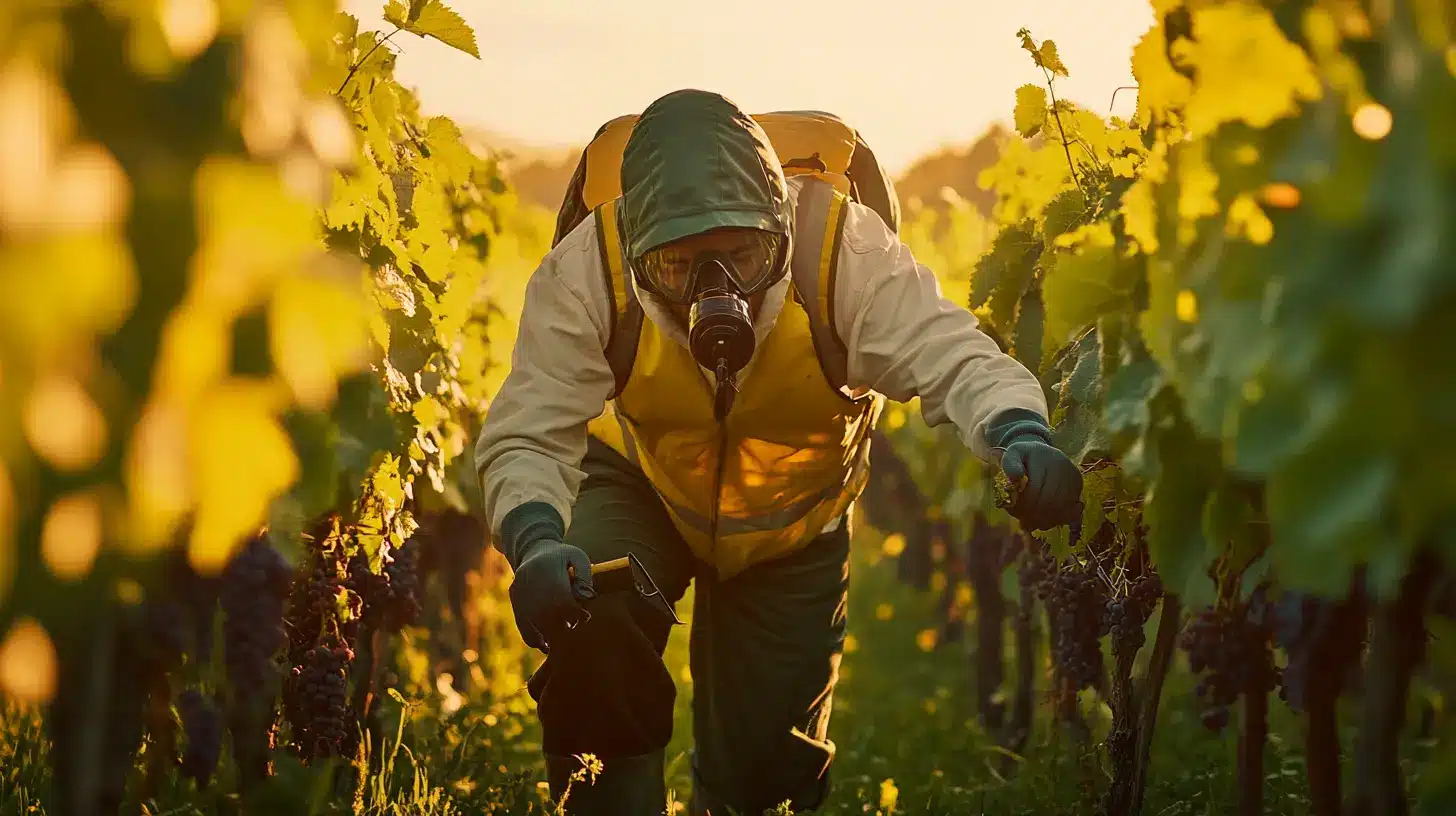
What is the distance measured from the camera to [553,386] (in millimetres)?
3336

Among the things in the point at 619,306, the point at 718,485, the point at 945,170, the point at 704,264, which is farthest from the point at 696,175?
the point at 945,170

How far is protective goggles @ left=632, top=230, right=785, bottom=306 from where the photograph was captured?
3.13 metres

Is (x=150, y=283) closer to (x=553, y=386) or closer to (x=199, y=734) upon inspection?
(x=199, y=734)

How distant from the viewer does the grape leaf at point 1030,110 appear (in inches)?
156

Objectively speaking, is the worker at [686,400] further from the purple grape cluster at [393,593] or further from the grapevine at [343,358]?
the purple grape cluster at [393,593]

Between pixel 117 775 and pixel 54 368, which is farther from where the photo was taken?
pixel 117 775

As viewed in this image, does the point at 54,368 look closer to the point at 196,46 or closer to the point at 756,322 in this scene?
the point at 196,46

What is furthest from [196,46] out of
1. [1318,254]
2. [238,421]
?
[1318,254]

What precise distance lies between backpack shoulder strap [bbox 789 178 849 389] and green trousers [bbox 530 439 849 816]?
60 cm

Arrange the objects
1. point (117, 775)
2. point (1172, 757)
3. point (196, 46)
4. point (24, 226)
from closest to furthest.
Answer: point (24, 226), point (196, 46), point (117, 775), point (1172, 757)

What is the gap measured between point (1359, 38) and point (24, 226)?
1.46 metres

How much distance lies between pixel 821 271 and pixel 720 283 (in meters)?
0.34

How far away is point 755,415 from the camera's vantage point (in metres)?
3.44

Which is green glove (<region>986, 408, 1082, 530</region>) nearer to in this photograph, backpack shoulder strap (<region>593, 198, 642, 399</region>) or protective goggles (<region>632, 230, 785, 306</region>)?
protective goggles (<region>632, 230, 785, 306</region>)
